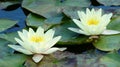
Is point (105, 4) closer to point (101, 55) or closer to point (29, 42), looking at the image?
point (101, 55)

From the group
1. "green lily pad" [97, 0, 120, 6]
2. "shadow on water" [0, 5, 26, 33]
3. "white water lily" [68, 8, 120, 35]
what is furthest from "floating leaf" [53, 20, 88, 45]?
"green lily pad" [97, 0, 120, 6]

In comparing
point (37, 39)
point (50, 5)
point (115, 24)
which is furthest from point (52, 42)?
point (50, 5)

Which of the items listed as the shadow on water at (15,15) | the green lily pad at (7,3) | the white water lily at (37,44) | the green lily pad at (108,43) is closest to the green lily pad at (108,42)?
the green lily pad at (108,43)

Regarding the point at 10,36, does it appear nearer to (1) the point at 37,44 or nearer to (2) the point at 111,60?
(1) the point at 37,44

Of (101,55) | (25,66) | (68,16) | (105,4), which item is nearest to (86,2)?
(105,4)

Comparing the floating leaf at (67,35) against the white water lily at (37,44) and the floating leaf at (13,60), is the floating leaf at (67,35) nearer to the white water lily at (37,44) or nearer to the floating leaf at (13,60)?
the white water lily at (37,44)

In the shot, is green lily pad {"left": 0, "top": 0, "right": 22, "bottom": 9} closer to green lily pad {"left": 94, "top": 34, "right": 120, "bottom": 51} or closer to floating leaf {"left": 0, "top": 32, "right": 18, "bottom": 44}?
floating leaf {"left": 0, "top": 32, "right": 18, "bottom": 44}
